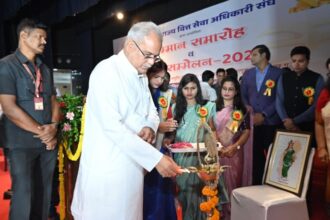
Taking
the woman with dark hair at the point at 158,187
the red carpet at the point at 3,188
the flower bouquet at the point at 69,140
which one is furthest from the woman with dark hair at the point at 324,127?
the red carpet at the point at 3,188

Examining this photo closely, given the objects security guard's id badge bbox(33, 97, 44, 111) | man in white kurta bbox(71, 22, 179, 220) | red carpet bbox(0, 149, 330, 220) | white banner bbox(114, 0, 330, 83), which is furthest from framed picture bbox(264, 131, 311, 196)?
security guard's id badge bbox(33, 97, 44, 111)

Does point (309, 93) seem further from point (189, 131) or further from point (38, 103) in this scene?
point (38, 103)

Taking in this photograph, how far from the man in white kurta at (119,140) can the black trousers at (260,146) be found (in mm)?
1560

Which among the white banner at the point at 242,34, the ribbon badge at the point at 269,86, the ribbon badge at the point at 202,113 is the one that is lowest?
the ribbon badge at the point at 202,113

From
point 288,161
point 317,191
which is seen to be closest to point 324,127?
point 288,161

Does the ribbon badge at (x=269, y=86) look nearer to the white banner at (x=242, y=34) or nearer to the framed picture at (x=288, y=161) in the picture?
the white banner at (x=242, y=34)

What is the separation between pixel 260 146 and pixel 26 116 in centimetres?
184

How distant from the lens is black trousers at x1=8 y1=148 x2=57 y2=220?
1.89 metres

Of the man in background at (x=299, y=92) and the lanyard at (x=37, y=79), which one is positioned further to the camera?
the man in background at (x=299, y=92)

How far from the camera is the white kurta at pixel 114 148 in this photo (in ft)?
3.94

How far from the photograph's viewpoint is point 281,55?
2.58 meters

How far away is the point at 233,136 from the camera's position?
2.40 metres

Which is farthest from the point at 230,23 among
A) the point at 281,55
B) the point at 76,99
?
the point at 76,99

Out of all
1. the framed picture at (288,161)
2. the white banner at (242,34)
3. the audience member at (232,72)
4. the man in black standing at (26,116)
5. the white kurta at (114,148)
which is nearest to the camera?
the white kurta at (114,148)
